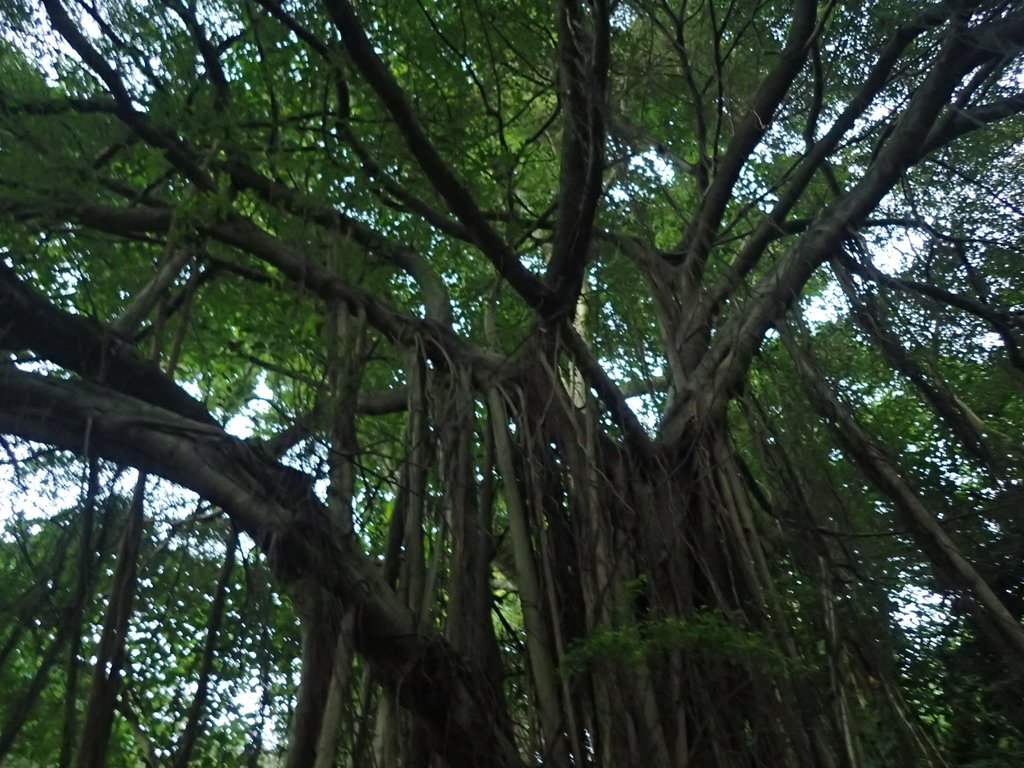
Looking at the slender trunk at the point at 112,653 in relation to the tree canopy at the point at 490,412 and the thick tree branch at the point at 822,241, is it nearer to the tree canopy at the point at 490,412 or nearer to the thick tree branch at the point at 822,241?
the tree canopy at the point at 490,412

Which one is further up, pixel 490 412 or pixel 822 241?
pixel 822 241

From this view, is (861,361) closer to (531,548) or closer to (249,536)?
(531,548)

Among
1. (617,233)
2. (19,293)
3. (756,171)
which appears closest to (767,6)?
(756,171)

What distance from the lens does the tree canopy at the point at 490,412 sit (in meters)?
2.38

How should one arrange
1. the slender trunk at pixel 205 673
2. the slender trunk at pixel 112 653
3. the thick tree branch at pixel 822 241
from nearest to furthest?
1. the slender trunk at pixel 112 653
2. the slender trunk at pixel 205 673
3. the thick tree branch at pixel 822 241

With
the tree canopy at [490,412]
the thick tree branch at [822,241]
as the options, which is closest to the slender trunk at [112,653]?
the tree canopy at [490,412]

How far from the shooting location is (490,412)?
3070 mm

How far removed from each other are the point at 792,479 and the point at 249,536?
5.76 feet

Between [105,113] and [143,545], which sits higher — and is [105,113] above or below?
above

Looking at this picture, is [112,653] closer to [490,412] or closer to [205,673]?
[205,673]

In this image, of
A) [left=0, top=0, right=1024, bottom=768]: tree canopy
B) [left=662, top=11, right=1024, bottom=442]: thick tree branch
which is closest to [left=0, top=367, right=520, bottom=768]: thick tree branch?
[left=0, top=0, right=1024, bottom=768]: tree canopy

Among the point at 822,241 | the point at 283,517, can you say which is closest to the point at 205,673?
the point at 283,517

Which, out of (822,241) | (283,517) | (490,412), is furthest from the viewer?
(822,241)

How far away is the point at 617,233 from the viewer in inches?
159
